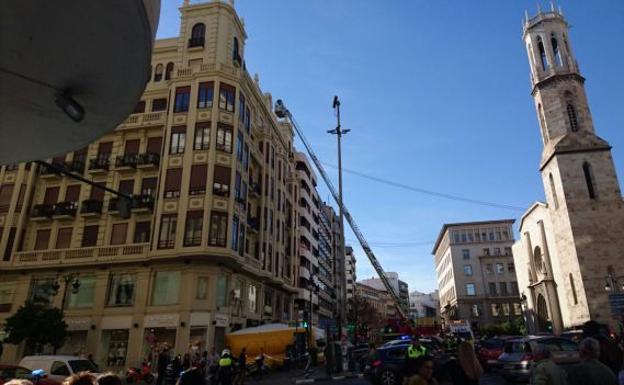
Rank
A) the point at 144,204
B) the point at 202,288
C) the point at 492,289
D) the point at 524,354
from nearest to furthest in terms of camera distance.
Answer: the point at 524,354 < the point at 202,288 < the point at 144,204 < the point at 492,289

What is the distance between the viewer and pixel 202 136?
31.5 m

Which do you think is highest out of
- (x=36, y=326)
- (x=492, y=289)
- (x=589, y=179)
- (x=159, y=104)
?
(x=159, y=104)

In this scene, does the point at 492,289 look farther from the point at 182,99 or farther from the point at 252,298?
the point at 182,99

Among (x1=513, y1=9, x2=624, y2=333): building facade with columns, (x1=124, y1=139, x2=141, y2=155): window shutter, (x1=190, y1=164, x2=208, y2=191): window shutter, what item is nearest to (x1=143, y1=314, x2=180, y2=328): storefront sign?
(x1=190, y1=164, x2=208, y2=191): window shutter

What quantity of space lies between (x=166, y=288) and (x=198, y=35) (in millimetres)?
20957

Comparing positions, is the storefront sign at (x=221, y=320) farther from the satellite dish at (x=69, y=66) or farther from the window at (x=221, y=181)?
the satellite dish at (x=69, y=66)

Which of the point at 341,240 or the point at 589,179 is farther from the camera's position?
the point at 589,179

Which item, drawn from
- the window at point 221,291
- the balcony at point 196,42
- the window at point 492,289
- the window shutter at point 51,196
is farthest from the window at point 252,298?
the window at point 492,289

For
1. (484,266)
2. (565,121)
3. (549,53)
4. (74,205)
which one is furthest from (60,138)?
(484,266)

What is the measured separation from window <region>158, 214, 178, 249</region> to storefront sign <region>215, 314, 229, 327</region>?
586cm

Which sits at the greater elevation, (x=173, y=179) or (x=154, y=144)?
(x=154, y=144)

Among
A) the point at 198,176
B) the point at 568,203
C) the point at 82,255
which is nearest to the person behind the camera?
the point at 198,176

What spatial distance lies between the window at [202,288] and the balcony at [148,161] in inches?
393

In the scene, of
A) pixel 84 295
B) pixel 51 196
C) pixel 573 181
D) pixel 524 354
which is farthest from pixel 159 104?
pixel 573 181
